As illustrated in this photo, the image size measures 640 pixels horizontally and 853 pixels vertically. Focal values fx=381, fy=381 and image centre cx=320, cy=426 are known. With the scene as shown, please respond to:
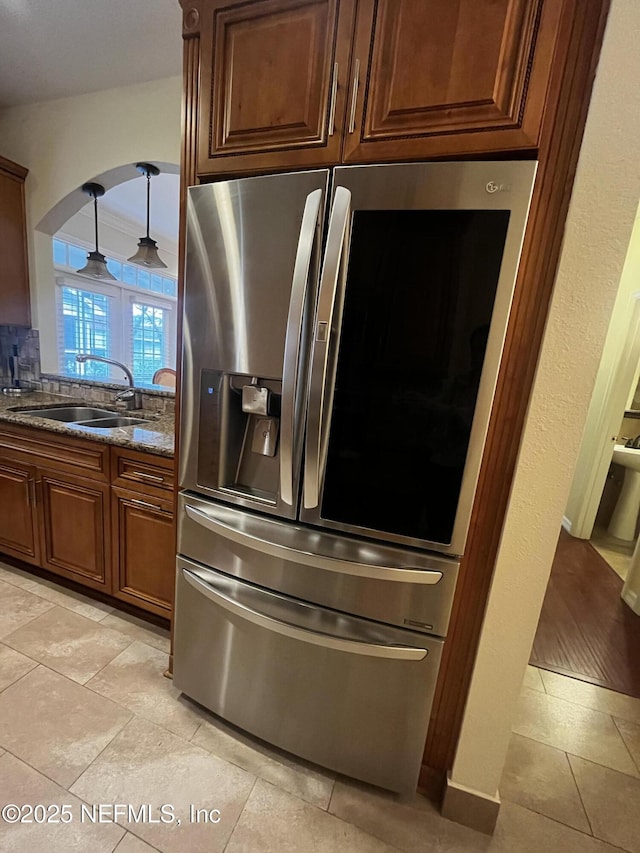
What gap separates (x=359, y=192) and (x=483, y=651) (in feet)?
4.25

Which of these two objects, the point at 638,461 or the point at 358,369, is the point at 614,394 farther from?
the point at 358,369

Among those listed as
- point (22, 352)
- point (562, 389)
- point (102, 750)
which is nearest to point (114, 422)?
point (22, 352)

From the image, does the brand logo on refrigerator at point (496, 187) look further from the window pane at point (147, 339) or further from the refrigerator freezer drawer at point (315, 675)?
the window pane at point (147, 339)

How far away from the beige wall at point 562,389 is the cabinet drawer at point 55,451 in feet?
5.62

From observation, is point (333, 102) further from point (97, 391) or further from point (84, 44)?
point (97, 391)

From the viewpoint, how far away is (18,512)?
210 centimetres

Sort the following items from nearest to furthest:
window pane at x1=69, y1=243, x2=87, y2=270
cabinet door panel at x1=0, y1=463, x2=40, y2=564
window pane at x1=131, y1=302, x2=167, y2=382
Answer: cabinet door panel at x1=0, y1=463, x2=40, y2=564 < window pane at x1=69, y1=243, x2=87, y2=270 < window pane at x1=131, y1=302, x2=167, y2=382

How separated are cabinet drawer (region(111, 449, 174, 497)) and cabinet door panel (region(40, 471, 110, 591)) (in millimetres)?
128

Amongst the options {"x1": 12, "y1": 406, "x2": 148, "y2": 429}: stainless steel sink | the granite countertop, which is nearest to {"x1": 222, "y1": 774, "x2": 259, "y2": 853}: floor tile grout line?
the granite countertop

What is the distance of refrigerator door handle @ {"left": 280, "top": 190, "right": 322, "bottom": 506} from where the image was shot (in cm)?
99

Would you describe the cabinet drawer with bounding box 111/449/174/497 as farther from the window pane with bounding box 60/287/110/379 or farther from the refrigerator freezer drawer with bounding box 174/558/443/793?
the window pane with bounding box 60/287/110/379

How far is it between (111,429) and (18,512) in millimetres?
796

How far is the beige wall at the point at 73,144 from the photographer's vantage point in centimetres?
210

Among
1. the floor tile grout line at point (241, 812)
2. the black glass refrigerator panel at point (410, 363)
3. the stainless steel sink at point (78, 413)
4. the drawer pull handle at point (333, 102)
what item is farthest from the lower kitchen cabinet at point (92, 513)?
the drawer pull handle at point (333, 102)
